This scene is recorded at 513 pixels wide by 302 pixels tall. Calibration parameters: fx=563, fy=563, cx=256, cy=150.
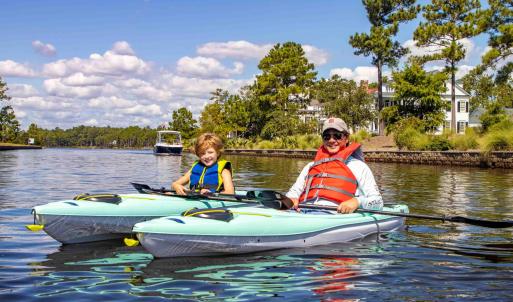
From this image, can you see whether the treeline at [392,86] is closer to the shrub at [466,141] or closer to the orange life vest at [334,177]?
the shrub at [466,141]

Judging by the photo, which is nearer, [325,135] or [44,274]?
[44,274]

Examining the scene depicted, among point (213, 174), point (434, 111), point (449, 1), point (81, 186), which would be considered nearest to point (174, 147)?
point (434, 111)

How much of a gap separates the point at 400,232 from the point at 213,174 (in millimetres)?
2980

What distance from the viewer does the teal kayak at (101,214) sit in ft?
22.6

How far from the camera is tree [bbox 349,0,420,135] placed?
47.7 metres

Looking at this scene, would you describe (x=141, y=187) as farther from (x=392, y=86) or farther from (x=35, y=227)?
(x=392, y=86)

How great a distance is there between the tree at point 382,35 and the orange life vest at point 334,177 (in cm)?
4214

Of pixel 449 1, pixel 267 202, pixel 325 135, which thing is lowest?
pixel 267 202

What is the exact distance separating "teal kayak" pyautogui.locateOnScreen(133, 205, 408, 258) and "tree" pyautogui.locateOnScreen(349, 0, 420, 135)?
1679 inches

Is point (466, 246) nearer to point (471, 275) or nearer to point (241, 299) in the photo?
point (471, 275)

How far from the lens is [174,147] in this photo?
5688 centimetres

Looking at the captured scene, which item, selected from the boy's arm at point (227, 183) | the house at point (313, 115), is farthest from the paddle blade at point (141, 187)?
the house at point (313, 115)

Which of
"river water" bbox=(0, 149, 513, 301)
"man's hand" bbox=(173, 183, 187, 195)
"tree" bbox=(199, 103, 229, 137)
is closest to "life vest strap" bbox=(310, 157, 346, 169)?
"river water" bbox=(0, 149, 513, 301)

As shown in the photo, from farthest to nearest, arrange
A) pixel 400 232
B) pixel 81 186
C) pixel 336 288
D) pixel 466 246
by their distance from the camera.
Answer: pixel 81 186 < pixel 400 232 < pixel 466 246 < pixel 336 288
